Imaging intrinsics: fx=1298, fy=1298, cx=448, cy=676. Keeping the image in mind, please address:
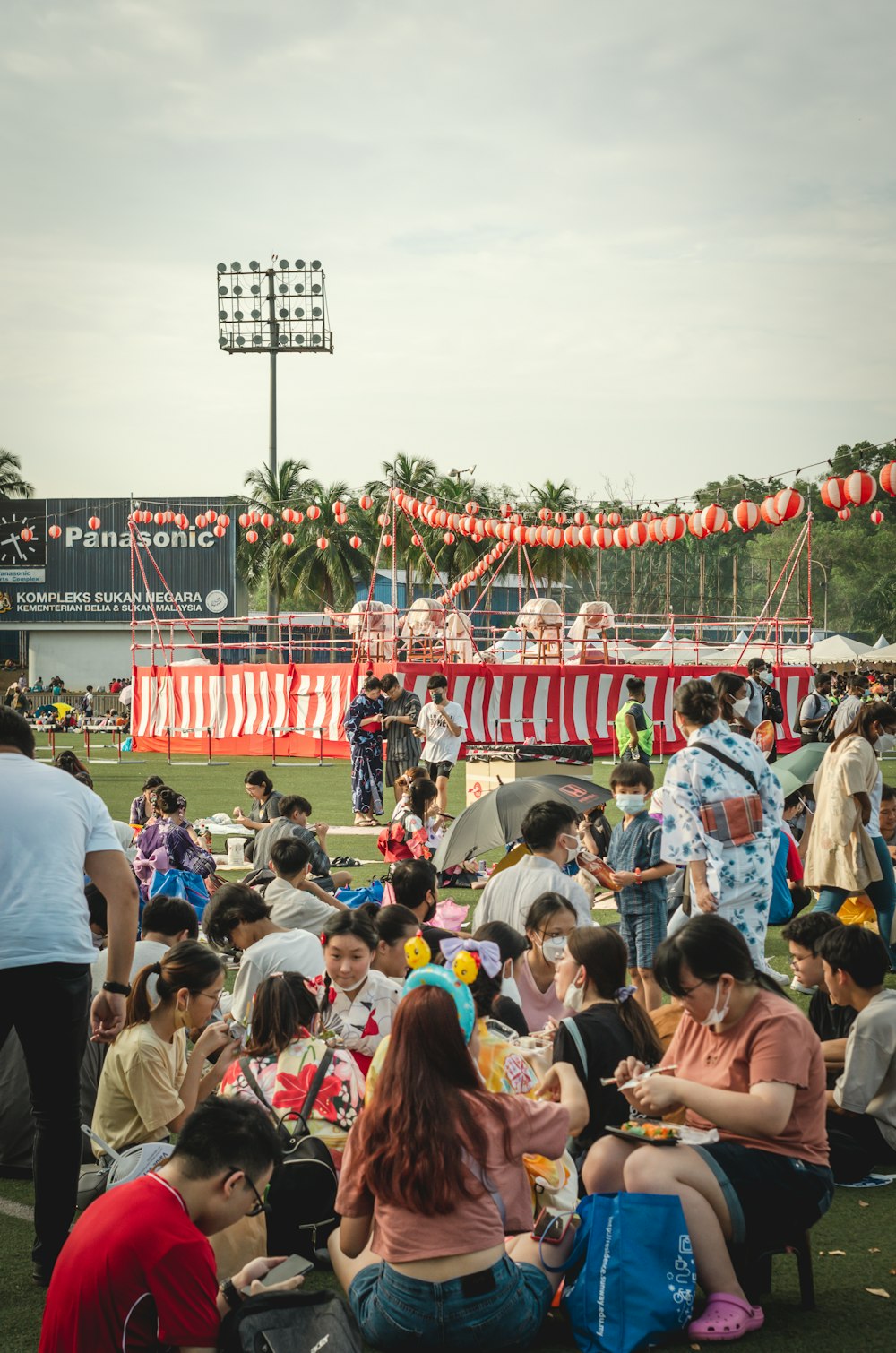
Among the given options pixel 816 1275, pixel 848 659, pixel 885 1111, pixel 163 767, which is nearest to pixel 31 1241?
pixel 816 1275

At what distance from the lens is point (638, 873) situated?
21.8ft

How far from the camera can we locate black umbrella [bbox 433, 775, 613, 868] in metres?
9.26

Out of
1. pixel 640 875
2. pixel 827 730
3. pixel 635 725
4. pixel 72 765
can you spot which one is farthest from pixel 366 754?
pixel 640 875

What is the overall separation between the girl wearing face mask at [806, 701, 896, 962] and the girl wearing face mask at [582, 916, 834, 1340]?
3.76 m

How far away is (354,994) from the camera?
15.7ft

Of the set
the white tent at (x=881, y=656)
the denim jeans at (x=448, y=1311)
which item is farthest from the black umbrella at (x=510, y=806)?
the white tent at (x=881, y=656)

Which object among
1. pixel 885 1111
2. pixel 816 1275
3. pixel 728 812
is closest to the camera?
pixel 816 1275

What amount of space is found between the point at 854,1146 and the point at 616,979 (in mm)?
1288

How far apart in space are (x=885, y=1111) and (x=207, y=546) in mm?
57118

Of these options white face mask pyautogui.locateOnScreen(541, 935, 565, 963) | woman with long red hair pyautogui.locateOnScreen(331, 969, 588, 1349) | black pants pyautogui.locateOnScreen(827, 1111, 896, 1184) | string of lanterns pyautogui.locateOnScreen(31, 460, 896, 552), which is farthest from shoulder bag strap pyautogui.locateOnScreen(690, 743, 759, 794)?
string of lanterns pyautogui.locateOnScreen(31, 460, 896, 552)

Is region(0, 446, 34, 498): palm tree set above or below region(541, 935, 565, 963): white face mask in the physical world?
above

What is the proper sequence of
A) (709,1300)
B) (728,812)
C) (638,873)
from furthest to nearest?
(638,873), (728,812), (709,1300)

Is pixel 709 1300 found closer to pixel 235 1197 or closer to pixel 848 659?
pixel 235 1197

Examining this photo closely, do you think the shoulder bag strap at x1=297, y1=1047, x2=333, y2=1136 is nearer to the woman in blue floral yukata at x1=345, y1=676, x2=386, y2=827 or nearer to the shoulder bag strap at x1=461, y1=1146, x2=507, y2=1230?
the shoulder bag strap at x1=461, y1=1146, x2=507, y2=1230
